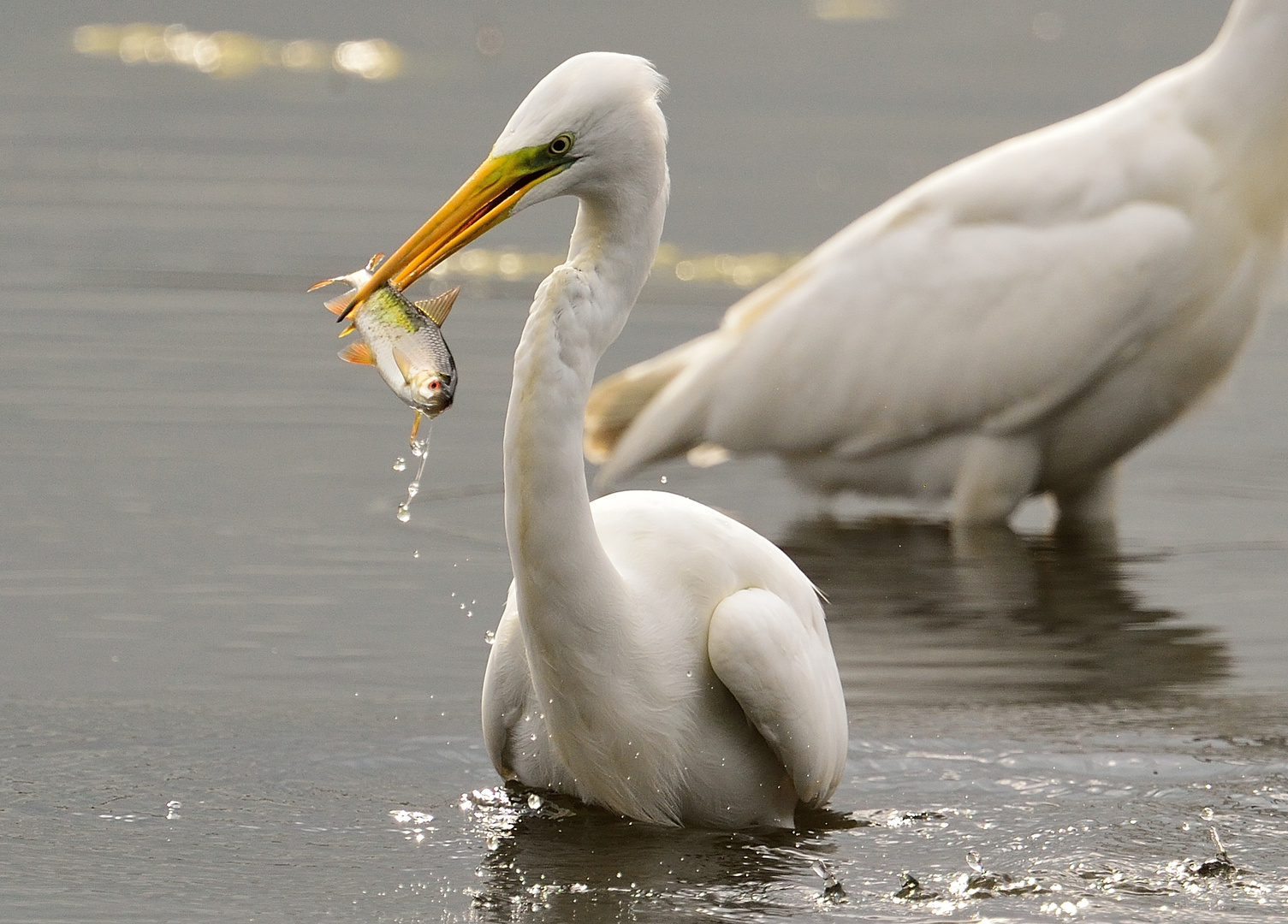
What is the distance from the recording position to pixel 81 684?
6207mm

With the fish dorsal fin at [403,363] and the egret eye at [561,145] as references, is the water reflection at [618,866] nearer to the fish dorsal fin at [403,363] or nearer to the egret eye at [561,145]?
the fish dorsal fin at [403,363]

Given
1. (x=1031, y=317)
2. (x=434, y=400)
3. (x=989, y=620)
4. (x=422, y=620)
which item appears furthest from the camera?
(x=1031, y=317)

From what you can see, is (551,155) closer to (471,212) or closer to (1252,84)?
(471,212)

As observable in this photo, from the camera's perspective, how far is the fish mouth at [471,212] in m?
4.66

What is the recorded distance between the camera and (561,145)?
185 inches

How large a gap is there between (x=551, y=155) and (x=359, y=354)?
0.56 metres

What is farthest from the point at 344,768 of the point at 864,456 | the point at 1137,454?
the point at 1137,454

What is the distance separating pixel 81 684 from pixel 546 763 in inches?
61.7

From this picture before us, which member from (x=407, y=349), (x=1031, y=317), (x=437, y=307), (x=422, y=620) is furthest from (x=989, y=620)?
(x=407, y=349)

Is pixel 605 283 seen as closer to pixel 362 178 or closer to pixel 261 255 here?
pixel 261 255

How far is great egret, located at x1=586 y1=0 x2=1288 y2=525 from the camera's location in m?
8.34

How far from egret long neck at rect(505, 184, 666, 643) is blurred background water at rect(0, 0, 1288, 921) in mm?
571

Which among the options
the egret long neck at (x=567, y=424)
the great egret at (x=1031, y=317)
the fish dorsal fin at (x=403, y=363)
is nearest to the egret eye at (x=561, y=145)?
the egret long neck at (x=567, y=424)

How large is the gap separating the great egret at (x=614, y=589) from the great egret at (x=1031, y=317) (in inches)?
121
